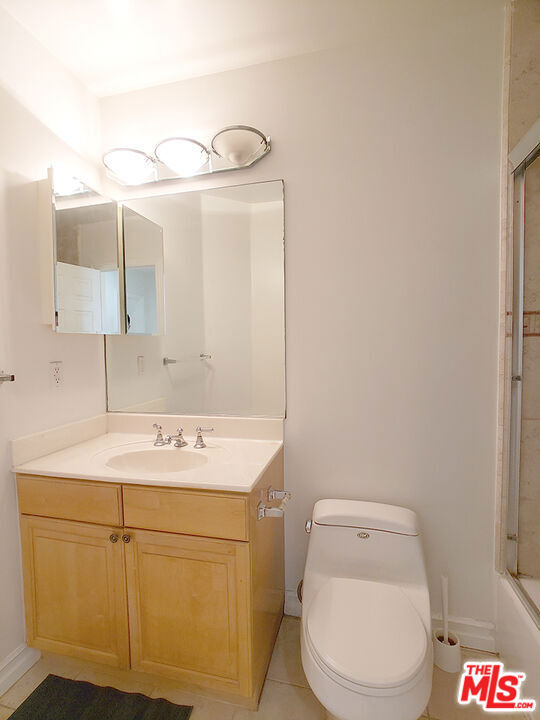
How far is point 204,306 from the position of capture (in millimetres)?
1722

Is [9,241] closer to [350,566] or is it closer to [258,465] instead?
[258,465]

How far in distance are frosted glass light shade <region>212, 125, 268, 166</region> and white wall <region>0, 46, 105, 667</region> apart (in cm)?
71

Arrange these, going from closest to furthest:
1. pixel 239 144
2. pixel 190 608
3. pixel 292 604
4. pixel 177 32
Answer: pixel 190 608 → pixel 177 32 → pixel 239 144 → pixel 292 604

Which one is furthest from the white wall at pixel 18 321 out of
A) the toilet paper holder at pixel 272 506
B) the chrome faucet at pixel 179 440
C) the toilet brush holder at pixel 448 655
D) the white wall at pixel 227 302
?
the toilet brush holder at pixel 448 655

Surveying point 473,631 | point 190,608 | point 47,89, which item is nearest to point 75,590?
point 190,608

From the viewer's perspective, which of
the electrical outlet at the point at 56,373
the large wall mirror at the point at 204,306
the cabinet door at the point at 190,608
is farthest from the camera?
the large wall mirror at the point at 204,306

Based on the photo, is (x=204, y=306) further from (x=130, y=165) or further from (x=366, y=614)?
(x=366, y=614)

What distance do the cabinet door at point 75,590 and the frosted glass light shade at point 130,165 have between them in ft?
5.13

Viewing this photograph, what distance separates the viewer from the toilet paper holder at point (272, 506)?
125cm

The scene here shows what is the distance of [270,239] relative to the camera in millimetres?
1611

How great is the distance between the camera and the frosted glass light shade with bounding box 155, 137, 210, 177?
1.60 m

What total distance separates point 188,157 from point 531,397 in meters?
1.77

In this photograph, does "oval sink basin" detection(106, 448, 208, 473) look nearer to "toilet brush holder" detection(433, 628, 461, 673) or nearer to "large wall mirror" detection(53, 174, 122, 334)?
"large wall mirror" detection(53, 174, 122, 334)

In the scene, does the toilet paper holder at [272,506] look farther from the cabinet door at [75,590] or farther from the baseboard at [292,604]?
the baseboard at [292,604]
